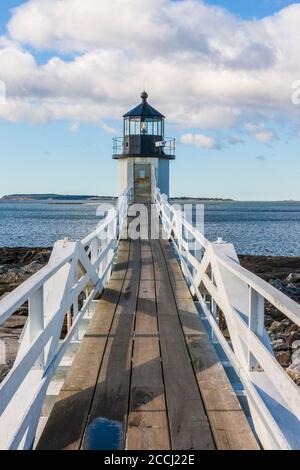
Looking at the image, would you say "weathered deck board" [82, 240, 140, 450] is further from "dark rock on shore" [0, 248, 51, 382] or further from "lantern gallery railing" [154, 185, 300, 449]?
"dark rock on shore" [0, 248, 51, 382]

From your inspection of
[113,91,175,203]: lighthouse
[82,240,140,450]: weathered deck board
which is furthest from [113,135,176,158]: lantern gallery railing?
[82,240,140,450]: weathered deck board

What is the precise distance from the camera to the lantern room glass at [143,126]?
25.4 meters

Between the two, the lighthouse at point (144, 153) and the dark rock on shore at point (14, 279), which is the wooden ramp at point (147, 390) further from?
the lighthouse at point (144, 153)

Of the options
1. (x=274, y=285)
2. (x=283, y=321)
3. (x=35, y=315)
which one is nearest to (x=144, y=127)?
(x=274, y=285)

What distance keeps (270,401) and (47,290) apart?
2259 mm

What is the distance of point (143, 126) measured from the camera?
25484 millimetres

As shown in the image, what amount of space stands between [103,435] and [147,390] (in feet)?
2.68

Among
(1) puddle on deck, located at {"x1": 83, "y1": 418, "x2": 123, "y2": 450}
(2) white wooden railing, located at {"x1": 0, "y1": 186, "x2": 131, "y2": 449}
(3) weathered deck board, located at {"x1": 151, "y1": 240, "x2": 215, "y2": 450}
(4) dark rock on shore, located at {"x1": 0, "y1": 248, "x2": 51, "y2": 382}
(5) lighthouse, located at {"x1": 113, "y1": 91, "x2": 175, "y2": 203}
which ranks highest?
(5) lighthouse, located at {"x1": 113, "y1": 91, "x2": 175, "y2": 203}

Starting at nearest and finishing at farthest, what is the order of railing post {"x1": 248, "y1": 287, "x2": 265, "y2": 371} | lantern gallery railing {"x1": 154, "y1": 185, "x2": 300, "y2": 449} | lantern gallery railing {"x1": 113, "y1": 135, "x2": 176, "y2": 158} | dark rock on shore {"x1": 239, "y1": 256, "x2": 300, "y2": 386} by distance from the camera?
lantern gallery railing {"x1": 154, "y1": 185, "x2": 300, "y2": 449} < railing post {"x1": 248, "y1": 287, "x2": 265, "y2": 371} < dark rock on shore {"x1": 239, "y1": 256, "x2": 300, "y2": 386} < lantern gallery railing {"x1": 113, "y1": 135, "x2": 176, "y2": 158}

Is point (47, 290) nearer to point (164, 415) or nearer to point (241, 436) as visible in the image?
point (164, 415)

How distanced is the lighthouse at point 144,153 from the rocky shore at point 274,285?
5788 millimetres

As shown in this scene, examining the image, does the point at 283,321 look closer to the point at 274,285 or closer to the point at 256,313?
the point at 274,285

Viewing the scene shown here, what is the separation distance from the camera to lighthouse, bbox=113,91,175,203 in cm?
2511

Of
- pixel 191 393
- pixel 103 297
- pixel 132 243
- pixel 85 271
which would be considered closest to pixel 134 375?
pixel 191 393
